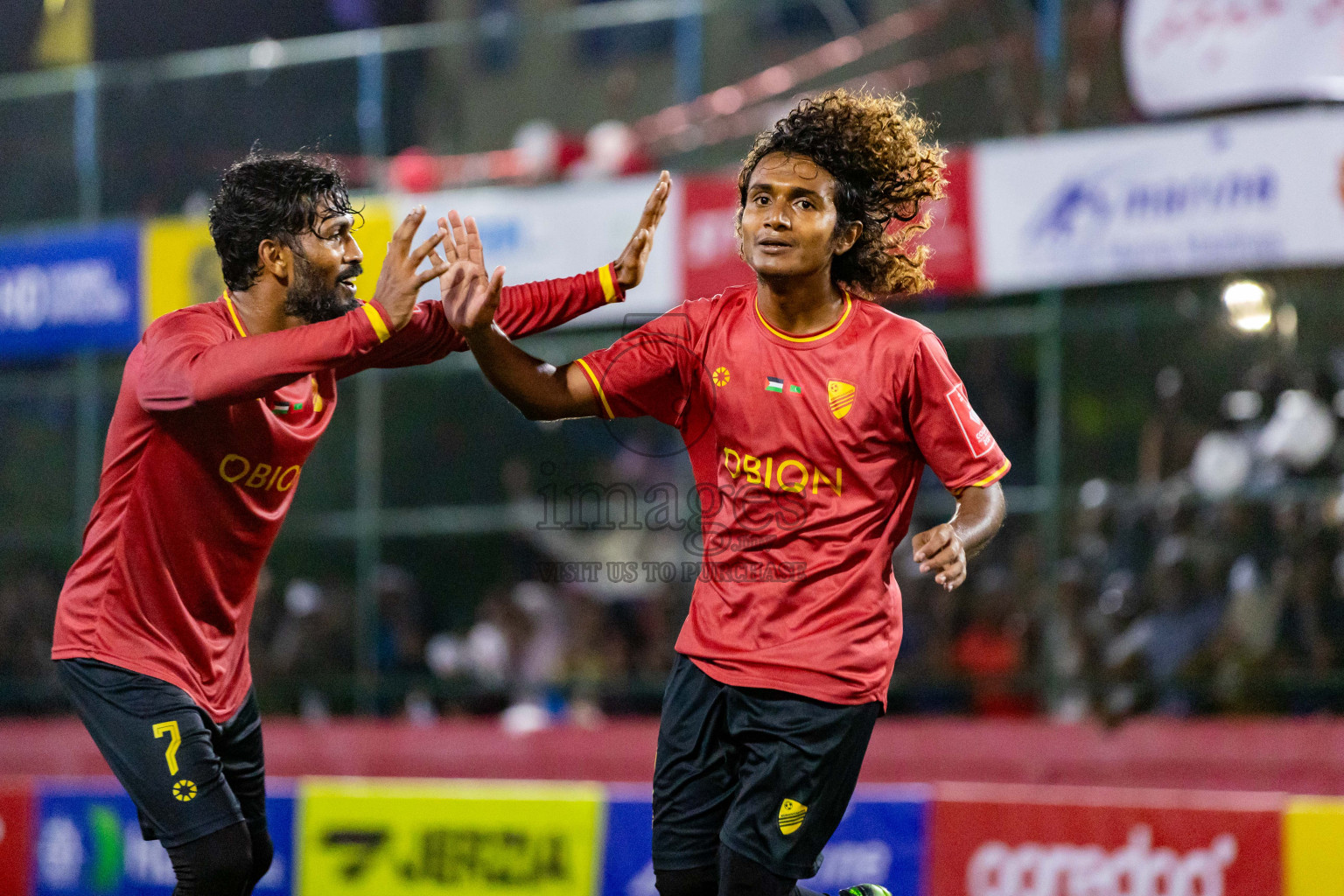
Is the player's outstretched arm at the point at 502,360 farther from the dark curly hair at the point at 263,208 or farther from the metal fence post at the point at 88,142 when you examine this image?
the metal fence post at the point at 88,142

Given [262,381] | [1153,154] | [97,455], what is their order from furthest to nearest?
1. [97,455]
2. [1153,154]
3. [262,381]

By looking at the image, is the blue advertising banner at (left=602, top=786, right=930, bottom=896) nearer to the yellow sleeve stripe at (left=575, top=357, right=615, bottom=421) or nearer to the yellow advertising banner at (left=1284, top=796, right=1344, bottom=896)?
the yellow advertising banner at (left=1284, top=796, right=1344, bottom=896)

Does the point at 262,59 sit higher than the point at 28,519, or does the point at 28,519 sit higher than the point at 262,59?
the point at 262,59

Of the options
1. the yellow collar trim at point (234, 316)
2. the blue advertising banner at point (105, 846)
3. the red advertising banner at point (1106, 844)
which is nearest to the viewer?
the yellow collar trim at point (234, 316)

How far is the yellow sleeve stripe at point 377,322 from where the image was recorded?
12.2 feet

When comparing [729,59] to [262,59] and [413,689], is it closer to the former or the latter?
[262,59]

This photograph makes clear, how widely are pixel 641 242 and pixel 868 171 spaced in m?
0.66

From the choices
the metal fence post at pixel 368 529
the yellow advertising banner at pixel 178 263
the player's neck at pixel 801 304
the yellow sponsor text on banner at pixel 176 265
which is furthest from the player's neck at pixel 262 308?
the yellow sponsor text on banner at pixel 176 265

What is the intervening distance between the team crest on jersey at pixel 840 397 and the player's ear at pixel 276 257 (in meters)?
1.48

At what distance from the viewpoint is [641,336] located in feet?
13.1

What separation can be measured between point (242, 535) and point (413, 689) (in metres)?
6.96

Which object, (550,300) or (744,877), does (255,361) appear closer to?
(550,300)

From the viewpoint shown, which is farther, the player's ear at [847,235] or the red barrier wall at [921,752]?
the red barrier wall at [921,752]

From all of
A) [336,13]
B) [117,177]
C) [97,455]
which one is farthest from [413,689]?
[336,13]
